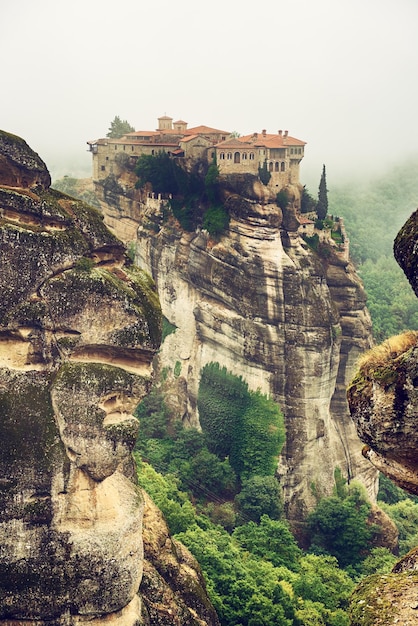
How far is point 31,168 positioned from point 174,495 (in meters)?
24.9

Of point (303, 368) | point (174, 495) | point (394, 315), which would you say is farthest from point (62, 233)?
point (394, 315)

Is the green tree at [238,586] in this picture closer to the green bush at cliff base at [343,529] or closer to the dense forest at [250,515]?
the dense forest at [250,515]

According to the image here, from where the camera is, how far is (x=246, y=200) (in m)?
53.8

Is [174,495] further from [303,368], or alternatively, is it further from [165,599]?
[165,599]

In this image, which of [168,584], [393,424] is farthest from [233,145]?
[393,424]

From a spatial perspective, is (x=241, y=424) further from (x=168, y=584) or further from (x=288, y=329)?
(x=168, y=584)

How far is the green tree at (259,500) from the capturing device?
4922 centimetres

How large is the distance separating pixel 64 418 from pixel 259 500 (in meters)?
30.7

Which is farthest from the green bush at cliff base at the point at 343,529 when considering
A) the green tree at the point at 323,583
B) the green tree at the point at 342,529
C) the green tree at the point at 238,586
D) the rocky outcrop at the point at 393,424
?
the rocky outcrop at the point at 393,424

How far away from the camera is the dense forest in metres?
32.3

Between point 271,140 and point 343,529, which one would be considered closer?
point 343,529

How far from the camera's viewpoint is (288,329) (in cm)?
5262

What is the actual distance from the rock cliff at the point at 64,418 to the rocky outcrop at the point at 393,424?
35.1ft

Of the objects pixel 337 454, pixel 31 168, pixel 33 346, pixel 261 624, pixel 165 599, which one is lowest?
pixel 337 454
